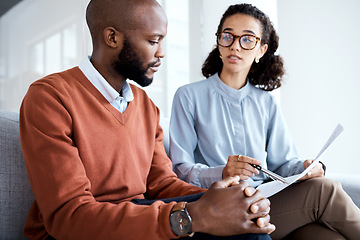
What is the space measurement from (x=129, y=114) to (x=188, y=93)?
57cm

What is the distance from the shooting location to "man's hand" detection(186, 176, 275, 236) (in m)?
0.93

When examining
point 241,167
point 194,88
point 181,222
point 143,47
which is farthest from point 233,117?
point 181,222

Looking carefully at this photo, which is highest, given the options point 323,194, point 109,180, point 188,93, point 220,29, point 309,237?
point 220,29

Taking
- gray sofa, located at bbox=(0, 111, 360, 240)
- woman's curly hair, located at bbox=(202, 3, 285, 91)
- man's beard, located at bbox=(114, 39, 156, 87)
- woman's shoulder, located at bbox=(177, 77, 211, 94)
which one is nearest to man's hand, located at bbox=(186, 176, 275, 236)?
man's beard, located at bbox=(114, 39, 156, 87)

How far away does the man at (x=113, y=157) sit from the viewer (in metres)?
0.94

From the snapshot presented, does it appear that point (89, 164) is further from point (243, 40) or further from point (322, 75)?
point (322, 75)

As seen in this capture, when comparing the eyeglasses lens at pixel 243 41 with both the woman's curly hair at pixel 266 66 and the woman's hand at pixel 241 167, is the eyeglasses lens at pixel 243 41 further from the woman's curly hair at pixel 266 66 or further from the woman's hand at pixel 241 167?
the woman's hand at pixel 241 167

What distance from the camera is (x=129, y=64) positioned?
1252mm

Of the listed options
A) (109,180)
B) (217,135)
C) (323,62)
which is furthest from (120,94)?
(323,62)

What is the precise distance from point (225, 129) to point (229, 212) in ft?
2.79

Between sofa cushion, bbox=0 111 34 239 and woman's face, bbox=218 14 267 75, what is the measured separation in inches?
37.8

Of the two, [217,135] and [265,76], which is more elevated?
[265,76]

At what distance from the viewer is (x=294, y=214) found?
1393 millimetres

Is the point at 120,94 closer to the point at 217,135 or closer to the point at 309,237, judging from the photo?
the point at 217,135
